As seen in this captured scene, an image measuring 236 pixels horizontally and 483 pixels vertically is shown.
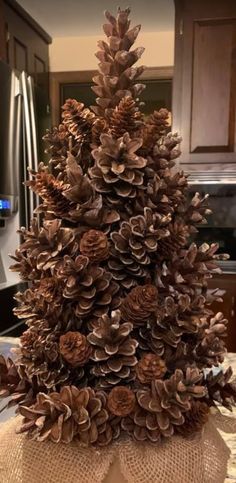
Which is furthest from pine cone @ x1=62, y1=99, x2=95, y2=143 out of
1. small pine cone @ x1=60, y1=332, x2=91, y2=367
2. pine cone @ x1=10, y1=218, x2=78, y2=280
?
small pine cone @ x1=60, y1=332, x2=91, y2=367

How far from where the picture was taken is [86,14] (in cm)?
289

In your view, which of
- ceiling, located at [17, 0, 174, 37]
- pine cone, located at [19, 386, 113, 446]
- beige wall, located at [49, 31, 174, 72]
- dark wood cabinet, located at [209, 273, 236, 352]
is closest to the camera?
pine cone, located at [19, 386, 113, 446]

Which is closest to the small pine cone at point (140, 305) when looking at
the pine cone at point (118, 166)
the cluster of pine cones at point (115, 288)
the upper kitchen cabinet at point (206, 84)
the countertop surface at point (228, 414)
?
the cluster of pine cones at point (115, 288)

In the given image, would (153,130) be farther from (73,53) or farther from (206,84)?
(73,53)

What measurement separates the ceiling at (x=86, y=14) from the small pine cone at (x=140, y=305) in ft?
8.47

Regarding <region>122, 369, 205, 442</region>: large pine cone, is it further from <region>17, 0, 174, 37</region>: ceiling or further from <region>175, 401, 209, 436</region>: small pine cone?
<region>17, 0, 174, 37</region>: ceiling

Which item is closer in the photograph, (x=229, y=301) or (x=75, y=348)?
(x=75, y=348)

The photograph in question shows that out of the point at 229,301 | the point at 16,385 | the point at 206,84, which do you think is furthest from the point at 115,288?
the point at 206,84

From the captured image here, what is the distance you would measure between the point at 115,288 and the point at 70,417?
0.13m

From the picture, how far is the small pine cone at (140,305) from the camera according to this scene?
0.46 metres

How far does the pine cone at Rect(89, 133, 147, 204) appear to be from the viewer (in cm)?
48

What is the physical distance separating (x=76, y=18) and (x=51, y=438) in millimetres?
3024

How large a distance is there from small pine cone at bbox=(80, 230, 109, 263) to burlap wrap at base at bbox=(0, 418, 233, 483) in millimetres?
192

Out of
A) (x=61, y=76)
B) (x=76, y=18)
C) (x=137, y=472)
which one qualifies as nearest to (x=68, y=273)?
(x=137, y=472)
